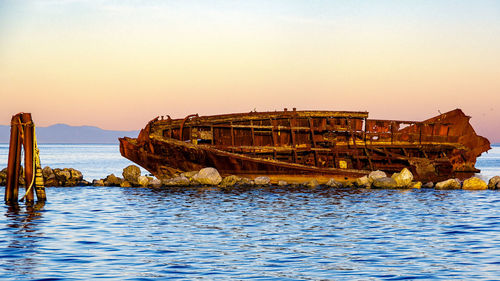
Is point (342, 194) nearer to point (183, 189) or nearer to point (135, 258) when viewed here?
point (183, 189)

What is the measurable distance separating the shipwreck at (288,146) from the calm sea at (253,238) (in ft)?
19.6

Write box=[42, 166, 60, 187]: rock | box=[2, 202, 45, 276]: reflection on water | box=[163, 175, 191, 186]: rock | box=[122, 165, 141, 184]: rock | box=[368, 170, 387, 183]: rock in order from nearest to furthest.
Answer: box=[2, 202, 45, 276]: reflection on water < box=[163, 175, 191, 186]: rock < box=[368, 170, 387, 183]: rock < box=[122, 165, 141, 184]: rock < box=[42, 166, 60, 187]: rock

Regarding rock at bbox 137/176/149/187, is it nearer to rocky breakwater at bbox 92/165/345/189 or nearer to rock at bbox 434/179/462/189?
rocky breakwater at bbox 92/165/345/189

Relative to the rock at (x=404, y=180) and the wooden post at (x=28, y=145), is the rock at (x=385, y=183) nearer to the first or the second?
the rock at (x=404, y=180)

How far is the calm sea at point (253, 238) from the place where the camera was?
1577cm

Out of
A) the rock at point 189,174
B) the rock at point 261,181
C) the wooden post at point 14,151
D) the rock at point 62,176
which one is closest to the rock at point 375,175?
the rock at point 261,181

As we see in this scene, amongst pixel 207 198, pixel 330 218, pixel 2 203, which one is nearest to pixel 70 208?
pixel 2 203

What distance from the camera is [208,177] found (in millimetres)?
39031

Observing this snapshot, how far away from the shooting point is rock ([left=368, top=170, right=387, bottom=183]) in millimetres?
39719

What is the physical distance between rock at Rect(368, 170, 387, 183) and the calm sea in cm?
523

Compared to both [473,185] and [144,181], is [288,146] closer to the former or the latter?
[144,181]

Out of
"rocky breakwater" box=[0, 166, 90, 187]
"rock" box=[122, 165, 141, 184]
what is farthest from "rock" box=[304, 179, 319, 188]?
"rocky breakwater" box=[0, 166, 90, 187]

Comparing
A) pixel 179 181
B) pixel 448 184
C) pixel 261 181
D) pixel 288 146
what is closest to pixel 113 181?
pixel 179 181

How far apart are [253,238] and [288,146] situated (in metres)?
21.4
